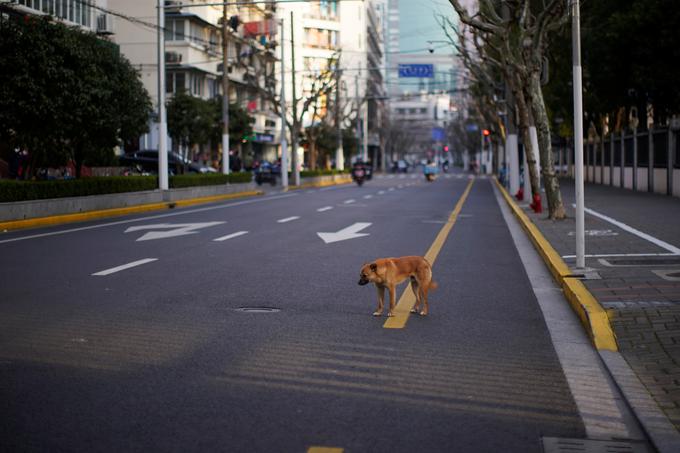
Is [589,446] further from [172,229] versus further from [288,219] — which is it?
[288,219]

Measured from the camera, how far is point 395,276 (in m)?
9.30

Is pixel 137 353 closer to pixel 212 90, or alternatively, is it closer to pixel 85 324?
pixel 85 324

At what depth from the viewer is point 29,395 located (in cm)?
628

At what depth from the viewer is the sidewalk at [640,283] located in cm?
692

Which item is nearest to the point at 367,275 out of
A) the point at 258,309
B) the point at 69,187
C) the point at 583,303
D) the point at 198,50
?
the point at 258,309

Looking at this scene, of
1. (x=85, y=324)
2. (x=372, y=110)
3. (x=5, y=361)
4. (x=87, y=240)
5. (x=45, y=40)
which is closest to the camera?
(x=5, y=361)

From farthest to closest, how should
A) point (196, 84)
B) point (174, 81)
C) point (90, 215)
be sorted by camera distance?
point (196, 84) → point (174, 81) → point (90, 215)

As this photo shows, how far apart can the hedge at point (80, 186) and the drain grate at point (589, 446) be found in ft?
66.0

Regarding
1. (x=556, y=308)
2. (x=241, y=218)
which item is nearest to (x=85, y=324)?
(x=556, y=308)

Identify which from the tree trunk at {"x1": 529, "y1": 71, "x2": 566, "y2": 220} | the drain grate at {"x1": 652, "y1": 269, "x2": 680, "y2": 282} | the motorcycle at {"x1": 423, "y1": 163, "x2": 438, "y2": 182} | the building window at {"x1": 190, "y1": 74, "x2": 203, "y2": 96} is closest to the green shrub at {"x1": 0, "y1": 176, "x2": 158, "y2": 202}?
the tree trunk at {"x1": 529, "y1": 71, "x2": 566, "y2": 220}

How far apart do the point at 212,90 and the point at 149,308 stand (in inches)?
2655

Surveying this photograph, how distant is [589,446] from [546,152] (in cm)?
1863

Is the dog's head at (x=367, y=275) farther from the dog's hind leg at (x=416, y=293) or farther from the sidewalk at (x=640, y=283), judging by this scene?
the sidewalk at (x=640, y=283)

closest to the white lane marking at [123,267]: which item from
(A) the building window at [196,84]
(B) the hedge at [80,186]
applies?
(B) the hedge at [80,186]
